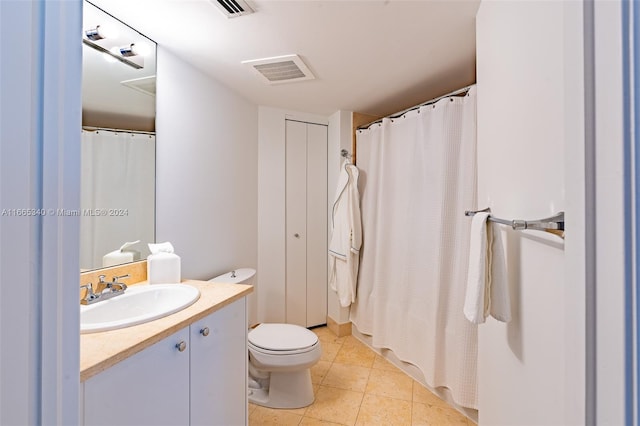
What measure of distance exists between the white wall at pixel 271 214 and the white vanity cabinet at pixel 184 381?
1.31 m

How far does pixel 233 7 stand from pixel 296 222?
6.18ft

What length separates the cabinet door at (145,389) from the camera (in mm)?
819

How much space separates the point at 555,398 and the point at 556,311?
0.64ft

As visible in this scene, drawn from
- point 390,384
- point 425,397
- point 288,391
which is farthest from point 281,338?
point 425,397

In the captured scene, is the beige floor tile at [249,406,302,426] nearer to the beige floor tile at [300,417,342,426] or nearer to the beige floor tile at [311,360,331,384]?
the beige floor tile at [300,417,342,426]

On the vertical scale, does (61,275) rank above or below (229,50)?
below

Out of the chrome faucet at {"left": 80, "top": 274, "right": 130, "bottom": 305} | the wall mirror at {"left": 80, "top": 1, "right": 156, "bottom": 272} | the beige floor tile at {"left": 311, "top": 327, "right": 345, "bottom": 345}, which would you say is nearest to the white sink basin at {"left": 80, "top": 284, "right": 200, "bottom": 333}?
the chrome faucet at {"left": 80, "top": 274, "right": 130, "bottom": 305}

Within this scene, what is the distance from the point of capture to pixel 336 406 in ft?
6.22

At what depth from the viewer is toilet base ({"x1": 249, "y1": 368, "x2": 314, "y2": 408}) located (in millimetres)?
1895

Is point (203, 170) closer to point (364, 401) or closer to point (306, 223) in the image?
point (306, 223)

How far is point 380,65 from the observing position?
1.95m

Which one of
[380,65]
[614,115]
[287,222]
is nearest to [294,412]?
[287,222]

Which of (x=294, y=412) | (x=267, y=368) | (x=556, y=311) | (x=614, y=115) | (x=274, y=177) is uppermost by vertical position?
(x=274, y=177)

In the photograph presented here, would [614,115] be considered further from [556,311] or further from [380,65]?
[380,65]
